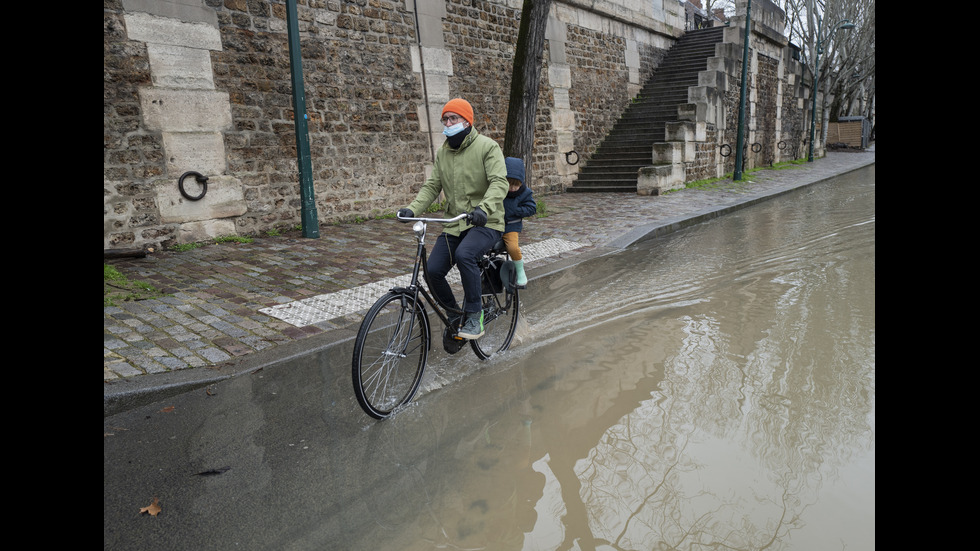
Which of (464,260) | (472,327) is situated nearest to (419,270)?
(464,260)

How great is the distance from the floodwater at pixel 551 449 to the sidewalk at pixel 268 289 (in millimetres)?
433

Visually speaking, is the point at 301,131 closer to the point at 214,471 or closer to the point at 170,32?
the point at 170,32

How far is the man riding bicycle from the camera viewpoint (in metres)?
4.07

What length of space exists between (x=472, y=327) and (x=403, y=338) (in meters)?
0.61

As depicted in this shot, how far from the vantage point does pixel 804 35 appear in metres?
32.8

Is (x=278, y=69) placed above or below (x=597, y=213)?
above

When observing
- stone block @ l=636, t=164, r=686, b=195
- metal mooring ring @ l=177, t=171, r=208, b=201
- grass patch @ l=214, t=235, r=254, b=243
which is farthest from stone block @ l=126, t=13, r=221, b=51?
stone block @ l=636, t=164, r=686, b=195

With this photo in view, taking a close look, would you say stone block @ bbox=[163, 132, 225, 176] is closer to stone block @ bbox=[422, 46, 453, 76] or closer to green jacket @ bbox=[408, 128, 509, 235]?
stone block @ bbox=[422, 46, 453, 76]

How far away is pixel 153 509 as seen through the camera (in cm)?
272

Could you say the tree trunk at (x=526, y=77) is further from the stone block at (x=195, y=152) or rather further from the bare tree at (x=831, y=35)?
the bare tree at (x=831, y=35)

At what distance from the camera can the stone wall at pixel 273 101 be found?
25.4 feet
